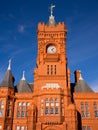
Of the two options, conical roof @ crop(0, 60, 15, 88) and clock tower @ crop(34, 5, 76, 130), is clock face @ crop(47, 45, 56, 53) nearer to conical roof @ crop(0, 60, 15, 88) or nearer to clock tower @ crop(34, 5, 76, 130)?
clock tower @ crop(34, 5, 76, 130)

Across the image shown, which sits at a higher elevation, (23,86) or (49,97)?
(23,86)

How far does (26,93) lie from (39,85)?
4.00 metres

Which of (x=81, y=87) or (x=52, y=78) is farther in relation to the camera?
(x=81, y=87)

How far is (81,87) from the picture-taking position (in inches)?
1950

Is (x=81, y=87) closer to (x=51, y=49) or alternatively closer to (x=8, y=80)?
(x=51, y=49)

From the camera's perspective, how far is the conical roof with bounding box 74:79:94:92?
160 feet

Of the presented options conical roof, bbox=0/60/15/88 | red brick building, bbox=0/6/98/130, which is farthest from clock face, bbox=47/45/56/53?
conical roof, bbox=0/60/15/88

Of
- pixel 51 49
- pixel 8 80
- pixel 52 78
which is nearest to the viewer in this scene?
pixel 52 78

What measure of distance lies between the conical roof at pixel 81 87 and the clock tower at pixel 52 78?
14.6 ft

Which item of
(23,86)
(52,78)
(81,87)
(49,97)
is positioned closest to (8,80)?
(23,86)

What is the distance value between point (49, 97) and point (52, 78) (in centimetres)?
493

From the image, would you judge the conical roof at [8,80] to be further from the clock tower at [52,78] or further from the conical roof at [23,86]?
the clock tower at [52,78]

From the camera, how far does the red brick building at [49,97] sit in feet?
132

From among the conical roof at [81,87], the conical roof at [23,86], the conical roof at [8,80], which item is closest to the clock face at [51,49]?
the conical roof at [23,86]
